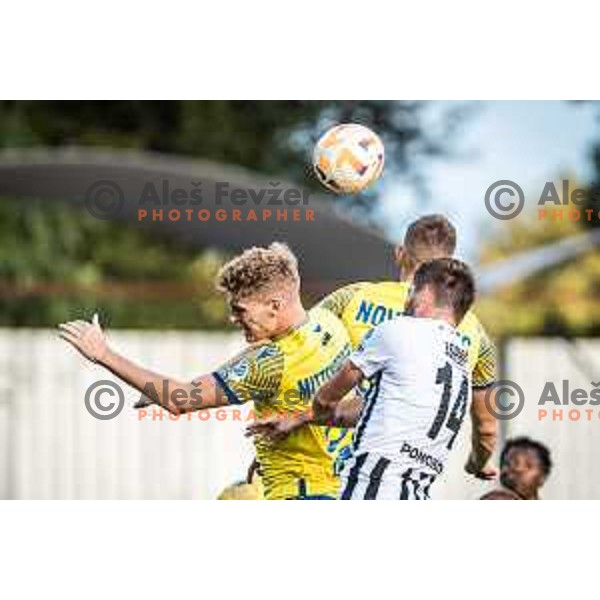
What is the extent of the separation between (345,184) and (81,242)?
11.6 ft

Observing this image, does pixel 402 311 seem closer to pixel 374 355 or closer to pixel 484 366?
pixel 374 355

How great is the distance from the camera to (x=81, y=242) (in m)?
10.3

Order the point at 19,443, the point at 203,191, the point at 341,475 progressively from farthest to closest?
1. the point at 19,443
2. the point at 203,191
3. the point at 341,475

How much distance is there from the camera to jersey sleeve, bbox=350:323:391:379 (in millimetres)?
6707

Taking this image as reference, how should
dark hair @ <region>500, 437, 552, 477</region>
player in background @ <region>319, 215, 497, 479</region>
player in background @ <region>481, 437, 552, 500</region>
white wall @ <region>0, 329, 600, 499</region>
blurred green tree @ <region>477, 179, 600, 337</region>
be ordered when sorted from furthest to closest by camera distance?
white wall @ <region>0, 329, 600, 499</region>, blurred green tree @ <region>477, 179, 600, 337</region>, dark hair @ <region>500, 437, 552, 477</region>, player in background @ <region>481, 437, 552, 500</region>, player in background @ <region>319, 215, 497, 479</region>

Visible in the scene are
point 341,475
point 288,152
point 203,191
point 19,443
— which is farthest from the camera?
point 288,152

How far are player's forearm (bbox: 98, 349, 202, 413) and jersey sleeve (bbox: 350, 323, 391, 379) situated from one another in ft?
2.55

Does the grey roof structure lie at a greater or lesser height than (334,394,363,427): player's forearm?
greater

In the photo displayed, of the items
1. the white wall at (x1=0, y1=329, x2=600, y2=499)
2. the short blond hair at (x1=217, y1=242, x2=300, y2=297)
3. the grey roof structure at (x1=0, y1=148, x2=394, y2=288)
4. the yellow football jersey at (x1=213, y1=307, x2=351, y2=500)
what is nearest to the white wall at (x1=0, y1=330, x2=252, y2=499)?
the white wall at (x1=0, y1=329, x2=600, y2=499)

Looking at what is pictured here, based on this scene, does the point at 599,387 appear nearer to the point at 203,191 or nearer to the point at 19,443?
the point at 203,191

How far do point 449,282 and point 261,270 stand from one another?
78 cm

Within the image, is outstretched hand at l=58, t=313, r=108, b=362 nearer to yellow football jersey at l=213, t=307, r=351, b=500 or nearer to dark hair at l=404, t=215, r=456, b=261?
yellow football jersey at l=213, t=307, r=351, b=500

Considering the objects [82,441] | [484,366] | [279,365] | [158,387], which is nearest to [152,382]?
[158,387]
